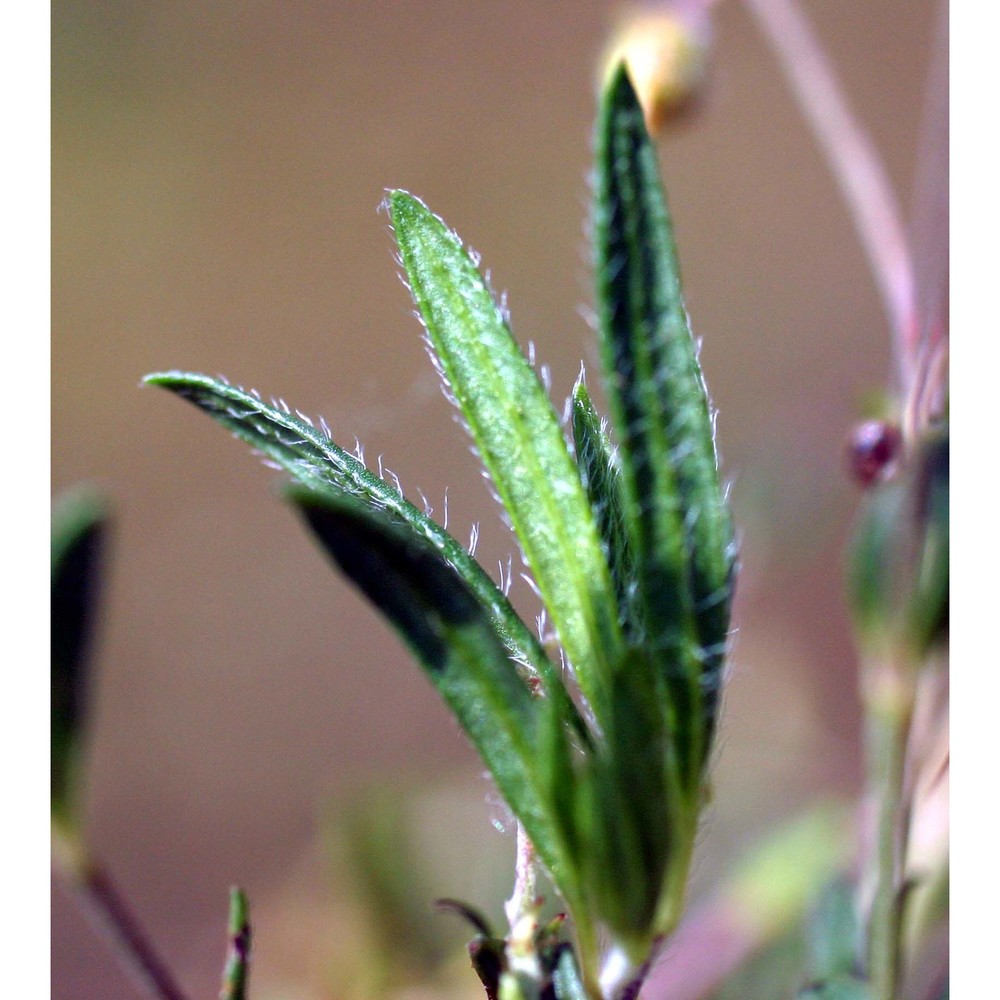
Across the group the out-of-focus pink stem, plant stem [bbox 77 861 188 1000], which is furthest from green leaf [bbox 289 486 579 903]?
the out-of-focus pink stem

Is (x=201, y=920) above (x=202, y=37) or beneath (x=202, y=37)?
beneath

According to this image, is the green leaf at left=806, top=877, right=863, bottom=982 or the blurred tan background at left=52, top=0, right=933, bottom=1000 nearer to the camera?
the green leaf at left=806, top=877, right=863, bottom=982

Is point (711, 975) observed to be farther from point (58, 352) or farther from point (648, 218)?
point (58, 352)

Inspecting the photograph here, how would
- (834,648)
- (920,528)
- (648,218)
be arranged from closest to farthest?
(648,218)
(920,528)
(834,648)

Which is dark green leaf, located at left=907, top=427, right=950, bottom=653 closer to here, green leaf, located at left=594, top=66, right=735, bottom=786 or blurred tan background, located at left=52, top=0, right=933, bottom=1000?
green leaf, located at left=594, top=66, right=735, bottom=786

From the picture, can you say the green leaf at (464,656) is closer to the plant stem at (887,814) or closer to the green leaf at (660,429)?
the green leaf at (660,429)

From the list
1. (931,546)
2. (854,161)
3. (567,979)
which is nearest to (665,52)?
(854,161)
